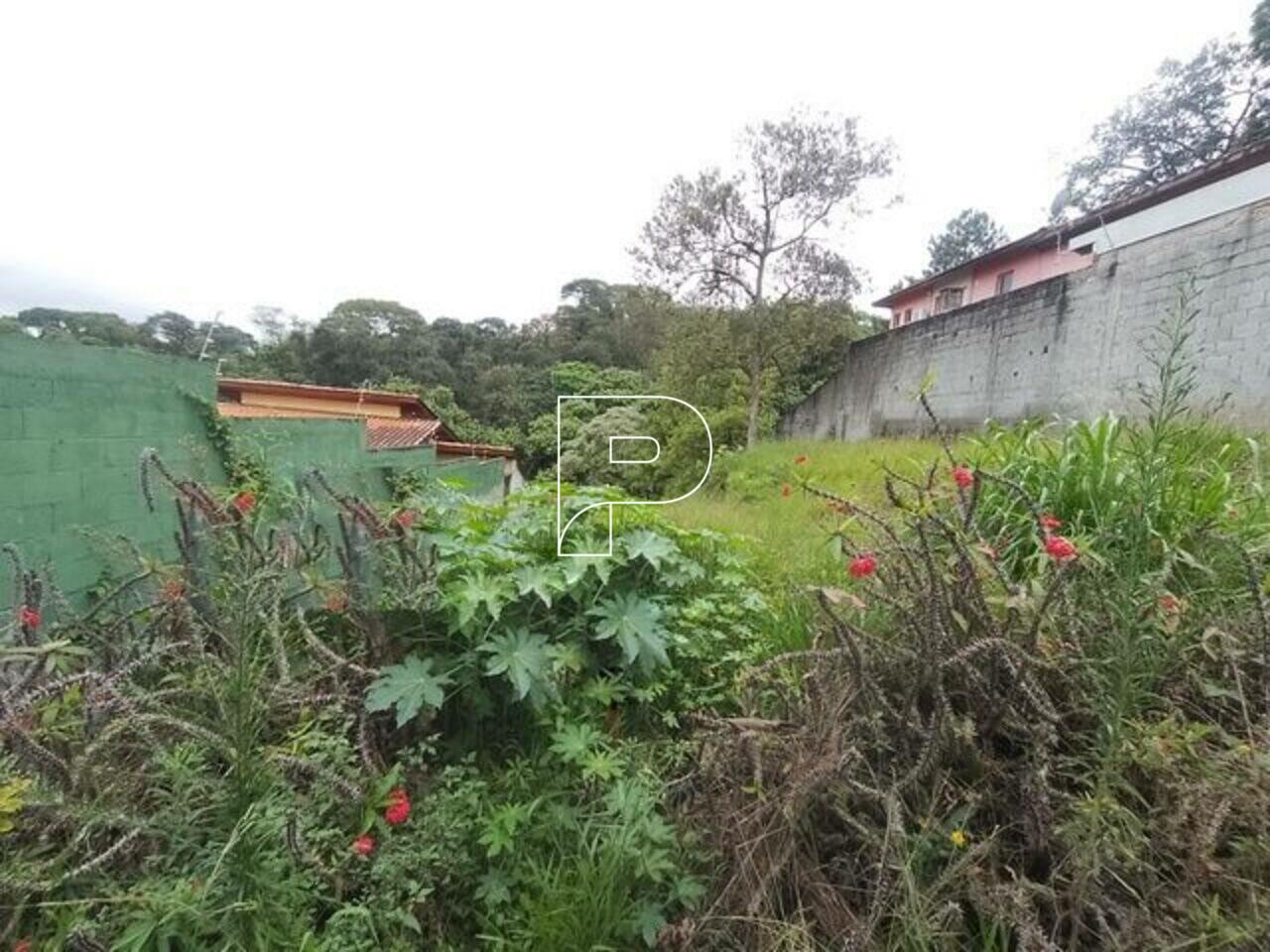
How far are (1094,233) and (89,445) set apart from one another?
1428 centimetres

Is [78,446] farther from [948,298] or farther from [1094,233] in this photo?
[948,298]

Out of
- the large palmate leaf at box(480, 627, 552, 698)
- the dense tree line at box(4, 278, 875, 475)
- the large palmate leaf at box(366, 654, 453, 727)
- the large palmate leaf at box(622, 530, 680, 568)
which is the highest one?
the dense tree line at box(4, 278, 875, 475)

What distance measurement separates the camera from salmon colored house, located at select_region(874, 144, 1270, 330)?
7.67 metres

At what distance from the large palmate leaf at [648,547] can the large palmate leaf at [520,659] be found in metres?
0.40

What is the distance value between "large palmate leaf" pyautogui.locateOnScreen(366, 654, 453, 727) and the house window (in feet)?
59.0

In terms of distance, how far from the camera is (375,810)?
1.41 metres

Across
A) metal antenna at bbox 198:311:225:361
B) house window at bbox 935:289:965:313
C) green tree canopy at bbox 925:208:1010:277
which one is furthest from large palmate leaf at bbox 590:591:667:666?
green tree canopy at bbox 925:208:1010:277

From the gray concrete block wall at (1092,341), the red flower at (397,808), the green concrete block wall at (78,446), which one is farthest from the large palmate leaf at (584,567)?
the green concrete block wall at (78,446)

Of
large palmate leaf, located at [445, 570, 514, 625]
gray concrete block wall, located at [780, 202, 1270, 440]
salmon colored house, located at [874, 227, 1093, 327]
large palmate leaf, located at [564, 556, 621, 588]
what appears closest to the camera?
large palmate leaf, located at [445, 570, 514, 625]

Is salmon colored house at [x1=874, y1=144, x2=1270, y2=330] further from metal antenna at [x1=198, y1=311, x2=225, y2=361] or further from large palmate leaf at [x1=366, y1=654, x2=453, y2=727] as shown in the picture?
metal antenna at [x1=198, y1=311, x2=225, y2=361]

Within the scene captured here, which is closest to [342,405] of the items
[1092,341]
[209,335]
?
[209,335]

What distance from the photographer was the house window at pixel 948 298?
52.6ft

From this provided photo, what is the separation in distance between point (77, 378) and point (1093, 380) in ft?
25.2

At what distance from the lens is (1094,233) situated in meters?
10.4
